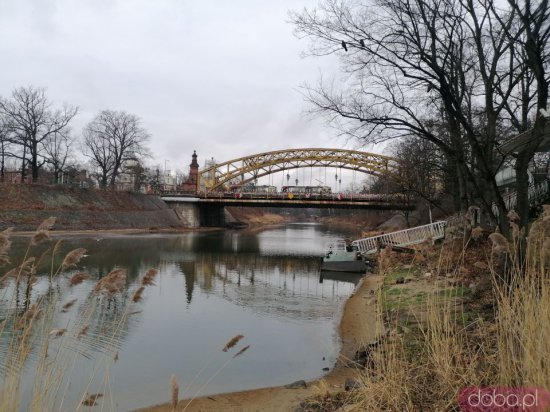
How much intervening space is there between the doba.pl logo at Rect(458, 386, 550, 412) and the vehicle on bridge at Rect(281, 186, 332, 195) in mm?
55029

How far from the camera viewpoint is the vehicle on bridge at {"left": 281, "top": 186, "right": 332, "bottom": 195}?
59.1 m

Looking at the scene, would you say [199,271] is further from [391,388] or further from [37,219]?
[37,219]

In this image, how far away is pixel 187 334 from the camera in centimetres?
1117

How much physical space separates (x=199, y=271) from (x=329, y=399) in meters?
18.2

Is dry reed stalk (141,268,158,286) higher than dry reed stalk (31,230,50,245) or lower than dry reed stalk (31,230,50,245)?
lower

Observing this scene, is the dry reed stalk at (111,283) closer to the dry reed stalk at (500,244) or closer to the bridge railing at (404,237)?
the dry reed stalk at (500,244)

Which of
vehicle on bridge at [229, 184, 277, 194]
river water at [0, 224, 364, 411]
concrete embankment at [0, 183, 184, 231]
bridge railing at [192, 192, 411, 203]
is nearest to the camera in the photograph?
river water at [0, 224, 364, 411]

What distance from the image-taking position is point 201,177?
7694 centimetres

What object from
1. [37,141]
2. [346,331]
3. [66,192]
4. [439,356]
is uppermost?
[37,141]

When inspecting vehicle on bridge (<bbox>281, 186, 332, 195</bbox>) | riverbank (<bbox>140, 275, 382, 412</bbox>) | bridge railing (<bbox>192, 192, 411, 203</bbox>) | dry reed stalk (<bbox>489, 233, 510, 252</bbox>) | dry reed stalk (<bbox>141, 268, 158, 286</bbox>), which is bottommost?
riverbank (<bbox>140, 275, 382, 412</bbox>)

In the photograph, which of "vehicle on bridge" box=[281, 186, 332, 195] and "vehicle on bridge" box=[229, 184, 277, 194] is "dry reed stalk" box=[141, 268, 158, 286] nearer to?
"vehicle on bridge" box=[281, 186, 332, 195]

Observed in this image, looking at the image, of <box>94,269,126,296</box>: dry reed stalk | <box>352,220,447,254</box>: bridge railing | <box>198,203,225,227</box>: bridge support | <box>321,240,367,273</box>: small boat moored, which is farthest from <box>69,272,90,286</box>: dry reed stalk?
<box>198,203,225,227</box>: bridge support

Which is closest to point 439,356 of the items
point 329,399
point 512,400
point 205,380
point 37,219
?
point 512,400

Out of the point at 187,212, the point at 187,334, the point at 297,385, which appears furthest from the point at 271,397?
the point at 187,212
